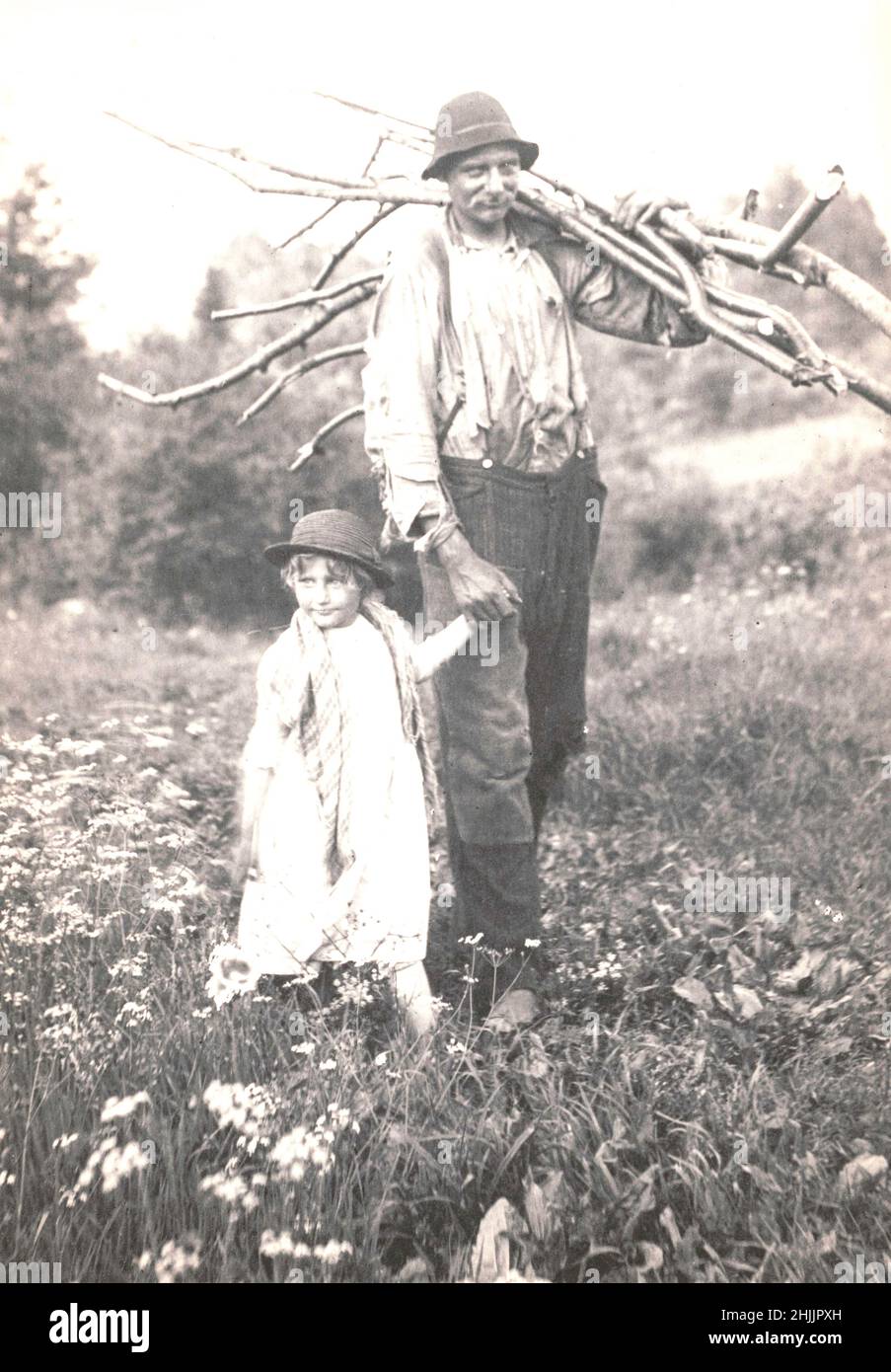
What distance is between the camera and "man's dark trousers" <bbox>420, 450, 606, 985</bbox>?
369 centimetres

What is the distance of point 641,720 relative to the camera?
4668 mm

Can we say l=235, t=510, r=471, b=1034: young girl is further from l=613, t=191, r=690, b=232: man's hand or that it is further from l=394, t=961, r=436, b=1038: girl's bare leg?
l=613, t=191, r=690, b=232: man's hand

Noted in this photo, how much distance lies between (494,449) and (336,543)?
1.76 ft

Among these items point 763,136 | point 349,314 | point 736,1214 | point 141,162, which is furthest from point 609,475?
point 736,1214

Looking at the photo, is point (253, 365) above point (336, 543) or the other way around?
above

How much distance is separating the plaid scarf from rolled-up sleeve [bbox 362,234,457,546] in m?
0.32

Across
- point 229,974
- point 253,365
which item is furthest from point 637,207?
point 229,974

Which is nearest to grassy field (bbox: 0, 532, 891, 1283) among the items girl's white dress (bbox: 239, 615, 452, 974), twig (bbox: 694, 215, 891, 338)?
girl's white dress (bbox: 239, 615, 452, 974)

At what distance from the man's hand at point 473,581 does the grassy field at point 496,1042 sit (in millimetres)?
930

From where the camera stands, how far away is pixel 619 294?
377 centimetres

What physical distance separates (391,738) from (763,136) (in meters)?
2.15

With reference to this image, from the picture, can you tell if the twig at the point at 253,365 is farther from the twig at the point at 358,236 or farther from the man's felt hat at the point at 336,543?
the man's felt hat at the point at 336,543

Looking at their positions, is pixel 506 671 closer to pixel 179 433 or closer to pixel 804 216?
pixel 804 216
